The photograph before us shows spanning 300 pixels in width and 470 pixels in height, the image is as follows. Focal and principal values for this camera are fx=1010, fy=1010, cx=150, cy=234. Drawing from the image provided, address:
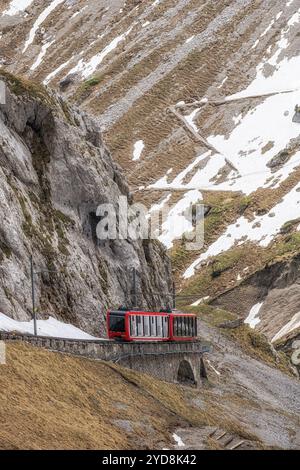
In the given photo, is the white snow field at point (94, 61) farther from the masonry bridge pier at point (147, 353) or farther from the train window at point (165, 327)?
the train window at point (165, 327)

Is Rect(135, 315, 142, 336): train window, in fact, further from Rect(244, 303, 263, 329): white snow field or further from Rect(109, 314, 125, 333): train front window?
Rect(244, 303, 263, 329): white snow field

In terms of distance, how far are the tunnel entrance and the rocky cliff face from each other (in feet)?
19.7

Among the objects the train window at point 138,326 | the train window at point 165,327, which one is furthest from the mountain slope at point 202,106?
the train window at point 138,326

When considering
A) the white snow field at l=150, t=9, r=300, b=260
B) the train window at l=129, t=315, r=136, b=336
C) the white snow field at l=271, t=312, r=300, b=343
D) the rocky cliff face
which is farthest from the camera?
the white snow field at l=150, t=9, r=300, b=260

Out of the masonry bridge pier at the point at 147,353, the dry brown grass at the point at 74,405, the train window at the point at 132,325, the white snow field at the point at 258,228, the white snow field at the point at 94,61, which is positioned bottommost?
the dry brown grass at the point at 74,405

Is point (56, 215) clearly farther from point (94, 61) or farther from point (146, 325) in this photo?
point (94, 61)

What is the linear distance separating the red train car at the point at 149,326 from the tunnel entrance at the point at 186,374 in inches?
68.9

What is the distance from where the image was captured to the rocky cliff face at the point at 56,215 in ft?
183

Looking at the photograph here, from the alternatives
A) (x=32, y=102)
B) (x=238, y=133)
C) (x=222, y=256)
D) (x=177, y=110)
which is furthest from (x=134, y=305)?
(x=177, y=110)

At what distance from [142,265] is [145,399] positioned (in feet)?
92.5

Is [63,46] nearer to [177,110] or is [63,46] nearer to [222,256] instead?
[177,110]

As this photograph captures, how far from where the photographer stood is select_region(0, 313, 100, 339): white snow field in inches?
1950

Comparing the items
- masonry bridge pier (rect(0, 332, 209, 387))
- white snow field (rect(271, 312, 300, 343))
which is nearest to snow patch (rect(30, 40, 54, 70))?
white snow field (rect(271, 312, 300, 343))

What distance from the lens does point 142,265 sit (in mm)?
74000
